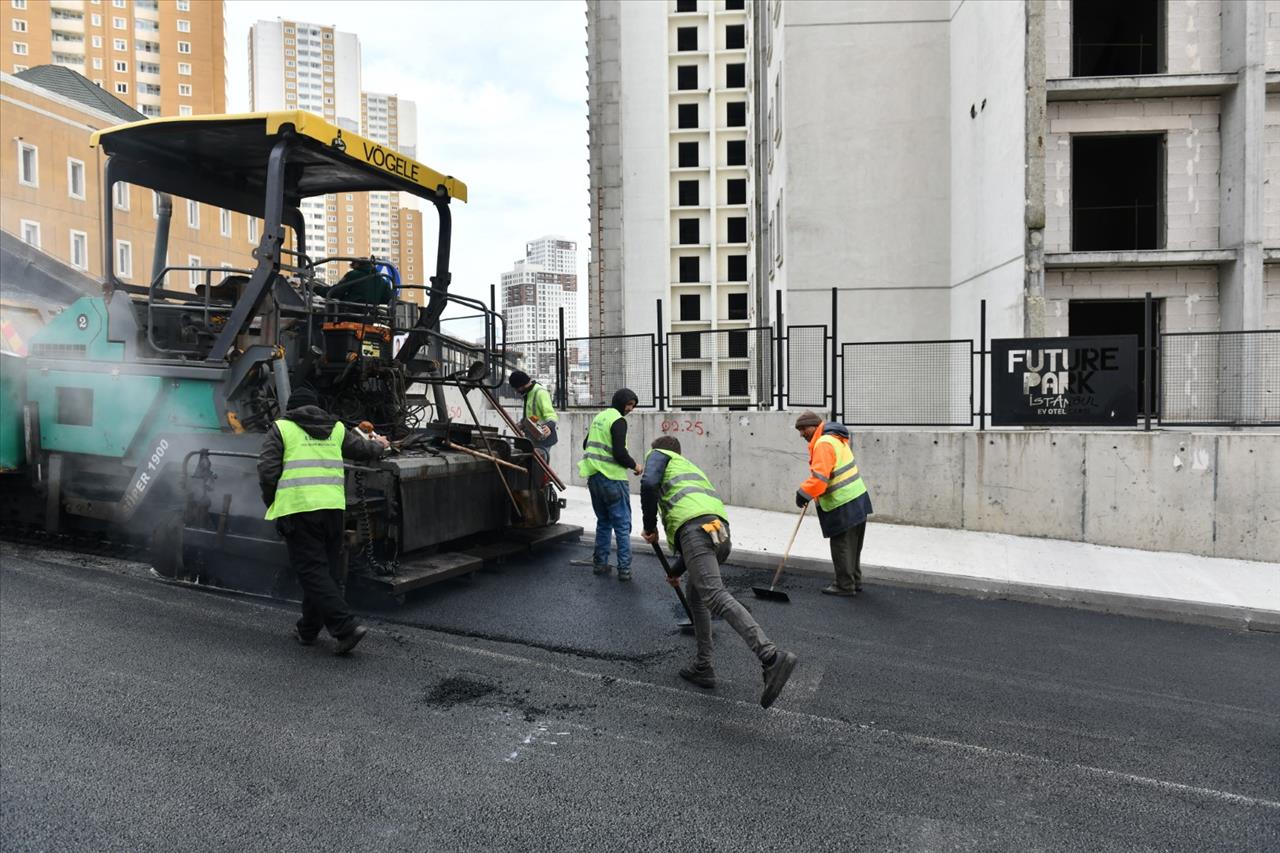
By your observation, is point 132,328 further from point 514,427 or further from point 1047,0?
point 1047,0

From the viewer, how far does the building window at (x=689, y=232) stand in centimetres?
4728

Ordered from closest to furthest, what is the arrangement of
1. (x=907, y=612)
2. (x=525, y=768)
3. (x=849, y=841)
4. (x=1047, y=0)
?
(x=849, y=841), (x=525, y=768), (x=907, y=612), (x=1047, y=0)

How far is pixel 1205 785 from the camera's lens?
3834 millimetres

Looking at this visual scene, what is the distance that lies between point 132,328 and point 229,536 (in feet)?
6.64

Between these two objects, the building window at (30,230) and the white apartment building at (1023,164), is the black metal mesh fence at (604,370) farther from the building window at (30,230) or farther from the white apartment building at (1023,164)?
the building window at (30,230)

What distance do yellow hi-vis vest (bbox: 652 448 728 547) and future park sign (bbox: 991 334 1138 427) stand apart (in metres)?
6.10

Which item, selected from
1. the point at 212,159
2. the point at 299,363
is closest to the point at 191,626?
the point at 299,363

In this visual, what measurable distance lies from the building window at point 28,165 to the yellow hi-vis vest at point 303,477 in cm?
3035

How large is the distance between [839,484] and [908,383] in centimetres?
433

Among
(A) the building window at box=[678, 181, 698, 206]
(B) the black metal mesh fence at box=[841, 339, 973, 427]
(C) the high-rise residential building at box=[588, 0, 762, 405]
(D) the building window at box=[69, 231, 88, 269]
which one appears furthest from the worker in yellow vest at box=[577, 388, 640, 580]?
(A) the building window at box=[678, 181, 698, 206]

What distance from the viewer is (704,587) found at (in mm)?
4867

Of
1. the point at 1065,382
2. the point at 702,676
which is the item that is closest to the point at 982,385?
the point at 1065,382

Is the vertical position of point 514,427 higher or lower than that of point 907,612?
higher

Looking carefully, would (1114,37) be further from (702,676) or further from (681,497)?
(702,676)
